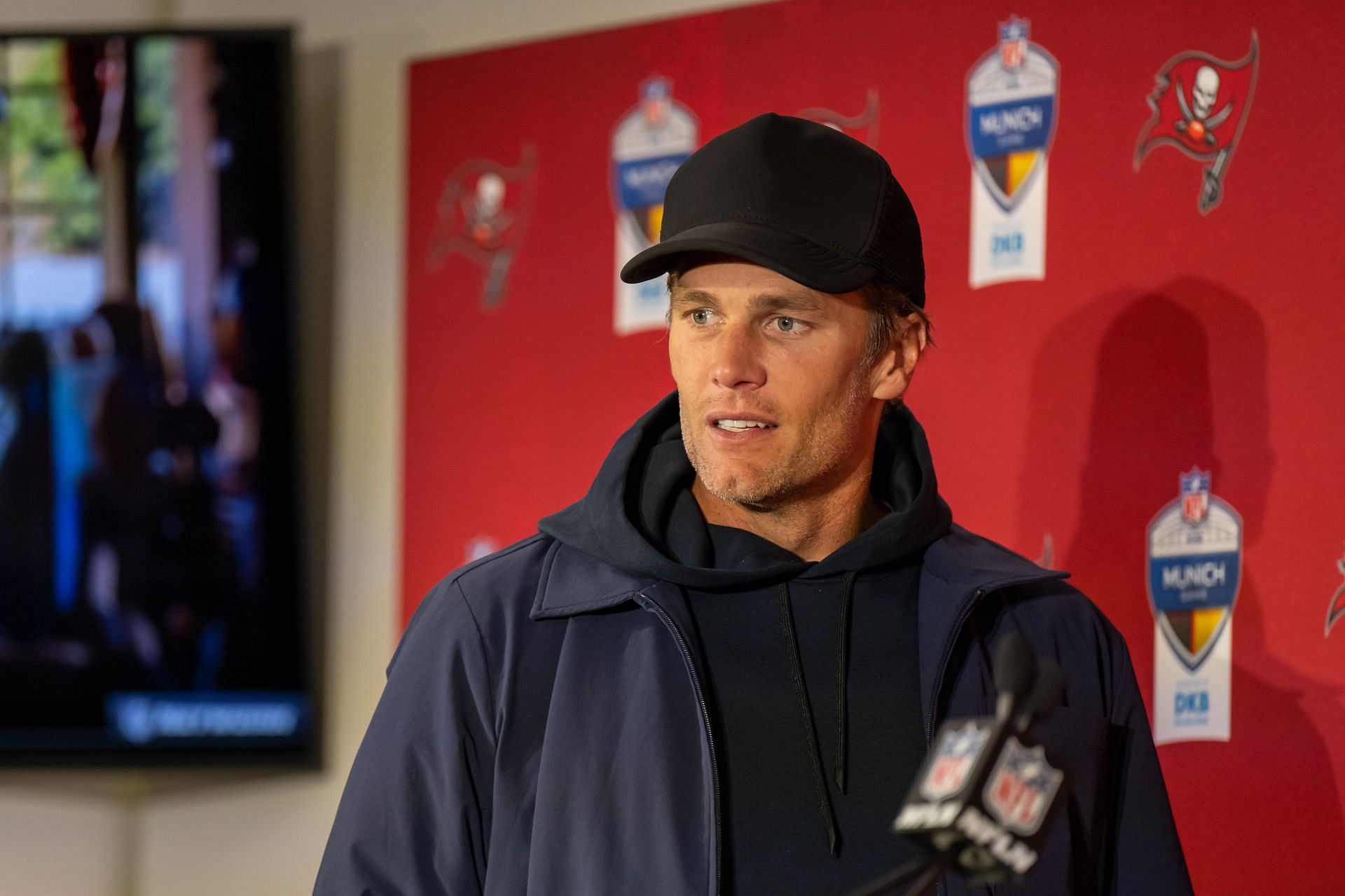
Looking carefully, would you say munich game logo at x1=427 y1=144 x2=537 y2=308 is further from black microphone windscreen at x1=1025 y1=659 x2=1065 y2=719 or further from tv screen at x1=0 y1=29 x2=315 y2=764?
black microphone windscreen at x1=1025 y1=659 x2=1065 y2=719

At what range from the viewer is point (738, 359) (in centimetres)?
146

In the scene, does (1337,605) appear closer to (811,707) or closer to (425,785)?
(811,707)

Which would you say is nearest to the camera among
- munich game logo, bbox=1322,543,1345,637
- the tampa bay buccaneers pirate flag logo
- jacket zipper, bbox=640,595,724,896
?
jacket zipper, bbox=640,595,724,896

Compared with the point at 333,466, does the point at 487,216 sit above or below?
above

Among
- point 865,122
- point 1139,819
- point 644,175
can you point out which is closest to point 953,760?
point 1139,819

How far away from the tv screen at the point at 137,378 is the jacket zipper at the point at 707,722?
5.56 feet

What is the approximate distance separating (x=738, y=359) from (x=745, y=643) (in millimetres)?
279

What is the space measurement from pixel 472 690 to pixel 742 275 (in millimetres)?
479

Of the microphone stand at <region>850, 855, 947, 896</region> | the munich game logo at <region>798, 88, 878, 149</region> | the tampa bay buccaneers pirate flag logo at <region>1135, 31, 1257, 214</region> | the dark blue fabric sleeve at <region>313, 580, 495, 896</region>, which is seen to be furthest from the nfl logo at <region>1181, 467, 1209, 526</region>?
the microphone stand at <region>850, 855, 947, 896</region>

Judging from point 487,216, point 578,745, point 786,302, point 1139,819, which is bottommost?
point 1139,819

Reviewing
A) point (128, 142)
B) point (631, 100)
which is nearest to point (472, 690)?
point (631, 100)

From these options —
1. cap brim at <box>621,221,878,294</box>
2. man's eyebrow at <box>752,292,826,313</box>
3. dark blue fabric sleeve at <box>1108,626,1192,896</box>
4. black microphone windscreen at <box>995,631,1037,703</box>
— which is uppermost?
cap brim at <box>621,221,878,294</box>

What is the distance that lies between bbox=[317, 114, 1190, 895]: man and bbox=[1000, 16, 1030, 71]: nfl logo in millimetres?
886

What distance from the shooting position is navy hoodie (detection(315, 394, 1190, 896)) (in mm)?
1348
